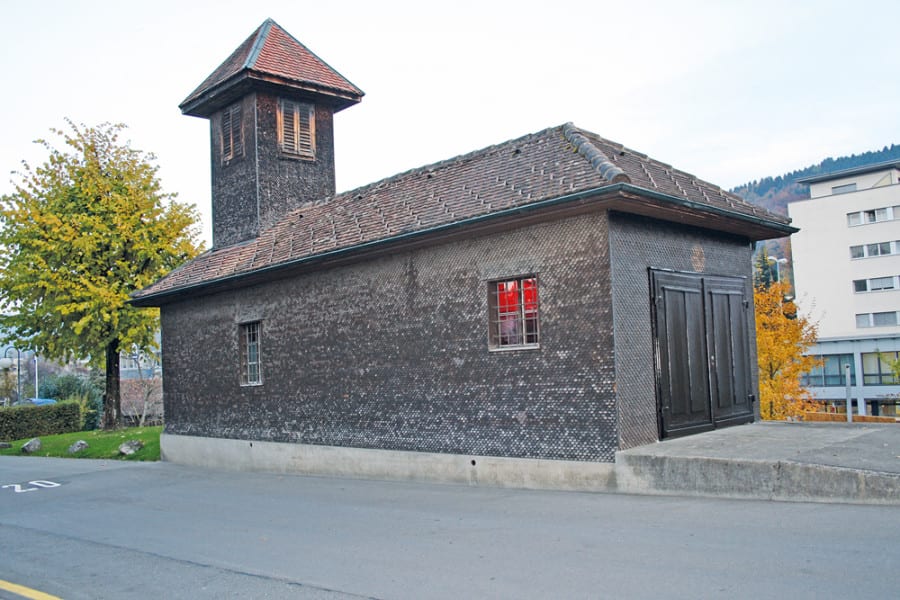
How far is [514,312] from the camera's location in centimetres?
1301

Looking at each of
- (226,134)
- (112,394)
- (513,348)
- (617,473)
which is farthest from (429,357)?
(112,394)

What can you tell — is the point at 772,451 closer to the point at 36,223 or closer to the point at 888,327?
the point at 36,223

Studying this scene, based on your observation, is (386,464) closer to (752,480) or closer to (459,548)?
(459,548)

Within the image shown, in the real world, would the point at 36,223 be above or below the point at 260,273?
above

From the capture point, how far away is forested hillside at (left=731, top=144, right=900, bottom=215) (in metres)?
152

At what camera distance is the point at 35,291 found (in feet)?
89.7

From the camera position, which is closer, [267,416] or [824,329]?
[267,416]

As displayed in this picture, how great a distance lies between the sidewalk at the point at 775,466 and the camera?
29.1 feet

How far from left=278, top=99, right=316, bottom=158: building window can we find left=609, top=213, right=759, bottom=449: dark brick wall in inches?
462

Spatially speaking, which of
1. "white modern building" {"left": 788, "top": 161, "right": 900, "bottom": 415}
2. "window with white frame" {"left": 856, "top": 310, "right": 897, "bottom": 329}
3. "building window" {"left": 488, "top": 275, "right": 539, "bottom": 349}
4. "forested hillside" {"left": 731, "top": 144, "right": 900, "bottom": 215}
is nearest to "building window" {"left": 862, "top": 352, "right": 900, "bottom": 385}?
"white modern building" {"left": 788, "top": 161, "right": 900, "bottom": 415}

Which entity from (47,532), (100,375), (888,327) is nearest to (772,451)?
(47,532)

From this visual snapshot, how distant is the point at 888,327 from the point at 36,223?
57.6 m

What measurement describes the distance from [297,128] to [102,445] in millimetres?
11634

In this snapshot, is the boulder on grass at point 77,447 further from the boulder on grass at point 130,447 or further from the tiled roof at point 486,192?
the tiled roof at point 486,192
